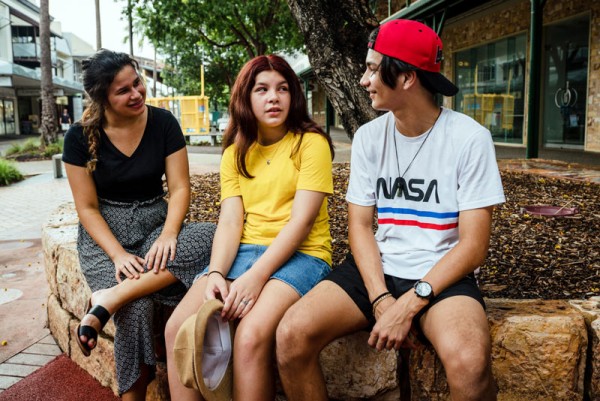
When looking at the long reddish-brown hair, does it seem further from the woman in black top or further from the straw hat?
the straw hat

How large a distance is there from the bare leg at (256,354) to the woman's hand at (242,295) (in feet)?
0.14

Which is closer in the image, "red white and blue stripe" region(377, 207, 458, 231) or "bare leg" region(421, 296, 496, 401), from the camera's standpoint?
"bare leg" region(421, 296, 496, 401)

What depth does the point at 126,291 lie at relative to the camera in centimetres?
251

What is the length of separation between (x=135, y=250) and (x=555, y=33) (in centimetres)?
1229

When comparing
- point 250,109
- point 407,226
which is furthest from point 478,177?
point 250,109

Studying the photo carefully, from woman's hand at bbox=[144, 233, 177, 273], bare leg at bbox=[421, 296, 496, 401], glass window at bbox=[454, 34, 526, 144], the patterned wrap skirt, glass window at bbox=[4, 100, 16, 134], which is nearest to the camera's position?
bare leg at bbox=[421, 296, 496, 401]

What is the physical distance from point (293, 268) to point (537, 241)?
7.17 feet

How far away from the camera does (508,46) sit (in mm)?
14023

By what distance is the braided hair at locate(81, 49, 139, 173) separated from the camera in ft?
8.98

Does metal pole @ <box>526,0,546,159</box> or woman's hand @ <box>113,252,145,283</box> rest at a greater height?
metal pole @ <box>526,0,546,159</box>

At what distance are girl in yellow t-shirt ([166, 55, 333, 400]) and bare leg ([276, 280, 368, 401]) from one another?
0.14 m

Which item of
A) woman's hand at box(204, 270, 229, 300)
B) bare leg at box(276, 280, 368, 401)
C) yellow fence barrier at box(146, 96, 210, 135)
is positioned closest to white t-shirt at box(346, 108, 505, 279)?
bare leg at box(276, 280, 368, 401)

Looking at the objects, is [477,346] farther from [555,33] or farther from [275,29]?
[275,29]

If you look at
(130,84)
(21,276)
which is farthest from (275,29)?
(130,84)
